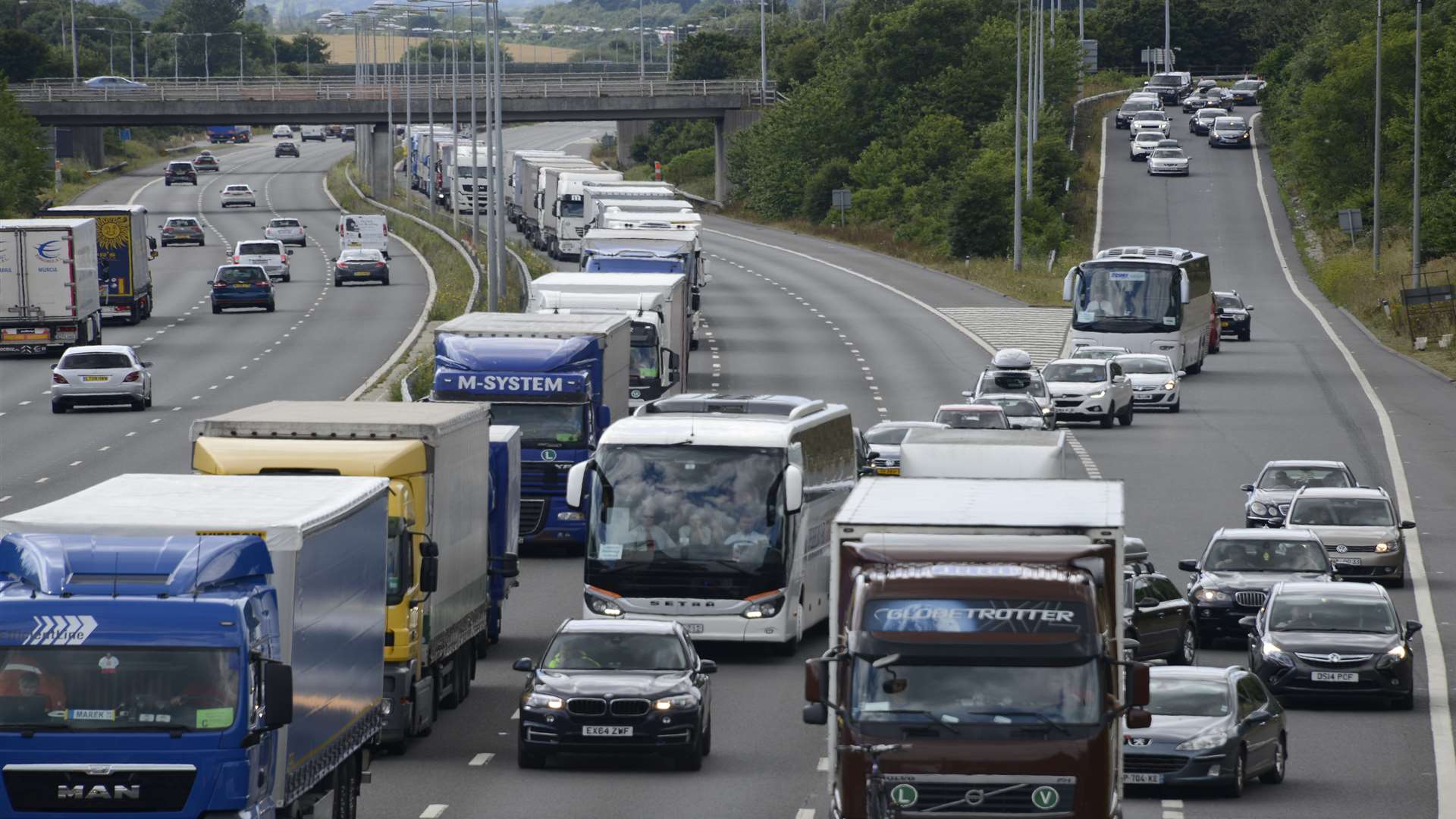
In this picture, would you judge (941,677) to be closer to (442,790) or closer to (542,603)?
(442,790)

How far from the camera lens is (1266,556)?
30266mm

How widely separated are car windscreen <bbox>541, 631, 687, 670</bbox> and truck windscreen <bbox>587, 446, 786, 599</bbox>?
4.56m

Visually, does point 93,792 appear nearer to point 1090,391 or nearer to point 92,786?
point 92,786

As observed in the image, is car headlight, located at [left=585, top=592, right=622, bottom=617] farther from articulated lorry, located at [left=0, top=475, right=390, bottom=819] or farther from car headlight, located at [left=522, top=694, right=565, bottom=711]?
articulated lorry, located at [left=0, top=475, right=390, bottom=819]

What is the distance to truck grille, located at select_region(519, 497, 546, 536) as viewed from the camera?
112ft

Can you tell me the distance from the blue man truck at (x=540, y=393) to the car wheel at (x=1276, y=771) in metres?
14.2

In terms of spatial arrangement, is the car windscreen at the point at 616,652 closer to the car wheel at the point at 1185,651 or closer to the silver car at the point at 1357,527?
the car wheel at the point at 1185,651

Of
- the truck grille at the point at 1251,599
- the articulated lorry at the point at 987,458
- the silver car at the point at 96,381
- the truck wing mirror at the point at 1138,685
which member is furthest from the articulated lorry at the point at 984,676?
the silver car at the point at 96,381

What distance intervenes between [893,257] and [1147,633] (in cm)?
7196

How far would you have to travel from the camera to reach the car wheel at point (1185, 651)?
26750mm

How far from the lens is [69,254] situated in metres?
58.3

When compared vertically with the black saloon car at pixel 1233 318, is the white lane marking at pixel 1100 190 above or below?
above

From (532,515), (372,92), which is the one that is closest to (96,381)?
(532,515)

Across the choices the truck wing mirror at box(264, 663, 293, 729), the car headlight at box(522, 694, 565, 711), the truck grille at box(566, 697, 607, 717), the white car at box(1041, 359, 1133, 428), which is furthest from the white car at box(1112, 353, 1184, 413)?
the truck wing mirror at box(264, 663, 293, 729)
